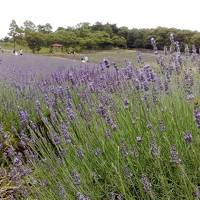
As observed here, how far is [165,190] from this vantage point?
6.51 feet

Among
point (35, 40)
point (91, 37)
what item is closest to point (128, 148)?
point (91, 37)

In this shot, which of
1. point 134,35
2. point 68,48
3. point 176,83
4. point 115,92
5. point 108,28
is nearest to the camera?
point 176,83

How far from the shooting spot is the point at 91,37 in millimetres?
23891

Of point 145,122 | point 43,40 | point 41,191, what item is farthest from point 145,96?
point 43,40

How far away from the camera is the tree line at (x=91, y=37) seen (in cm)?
1446

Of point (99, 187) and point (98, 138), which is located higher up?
point (98, 138)

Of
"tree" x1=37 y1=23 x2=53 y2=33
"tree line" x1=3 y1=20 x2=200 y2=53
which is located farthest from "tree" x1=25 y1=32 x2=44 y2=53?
"tree" x1=37 y1=23 x2=53 y2=33

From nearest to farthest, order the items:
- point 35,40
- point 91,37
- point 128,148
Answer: point 128,148, point 91,37, point 35,40

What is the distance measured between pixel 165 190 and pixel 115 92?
4.70ft

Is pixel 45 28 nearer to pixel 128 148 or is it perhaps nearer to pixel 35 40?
pixel 35 40

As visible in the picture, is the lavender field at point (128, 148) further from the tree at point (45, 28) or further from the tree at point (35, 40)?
the tree at point (45, 28)

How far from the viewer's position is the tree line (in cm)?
1446

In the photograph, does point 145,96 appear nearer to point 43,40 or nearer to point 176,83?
point 176,83

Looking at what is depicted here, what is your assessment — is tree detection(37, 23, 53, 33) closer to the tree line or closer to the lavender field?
the tree line
